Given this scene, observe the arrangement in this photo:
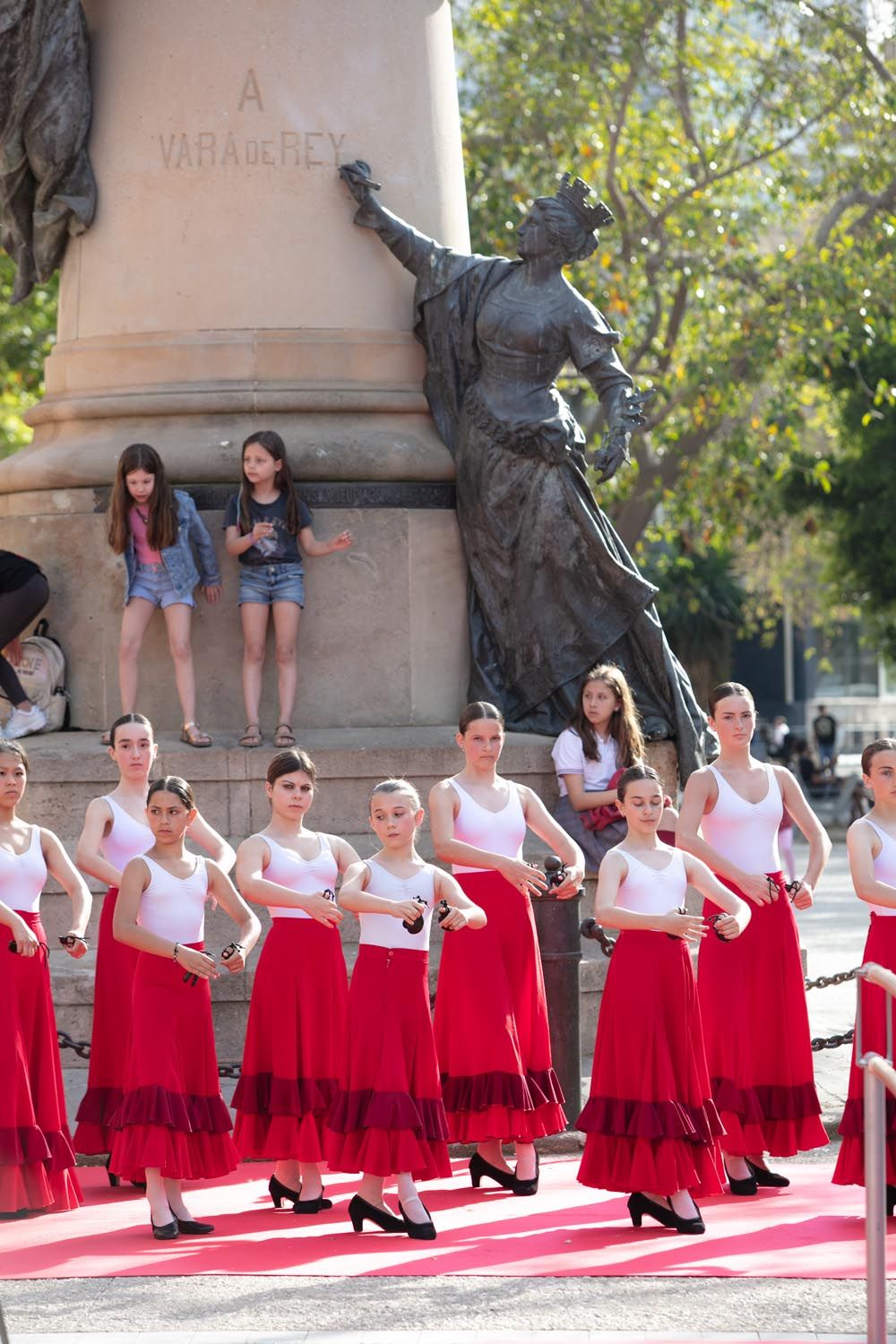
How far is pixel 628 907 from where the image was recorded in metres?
7.72

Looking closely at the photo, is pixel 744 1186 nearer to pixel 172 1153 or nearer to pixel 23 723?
pixel 172 1153

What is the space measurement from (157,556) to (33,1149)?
3.49m

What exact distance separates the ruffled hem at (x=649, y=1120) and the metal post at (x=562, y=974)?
1258 mm

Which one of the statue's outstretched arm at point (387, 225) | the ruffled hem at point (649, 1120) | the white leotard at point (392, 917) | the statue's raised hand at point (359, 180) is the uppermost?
the statue's raised hand at point (359, 180)

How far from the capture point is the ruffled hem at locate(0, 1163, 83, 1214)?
25.3 ft

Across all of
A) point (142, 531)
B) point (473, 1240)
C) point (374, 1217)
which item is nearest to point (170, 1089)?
point (374, 1217)

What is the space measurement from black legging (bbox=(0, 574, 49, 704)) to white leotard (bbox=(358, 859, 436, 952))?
11.5ft

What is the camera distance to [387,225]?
11227 millimetres

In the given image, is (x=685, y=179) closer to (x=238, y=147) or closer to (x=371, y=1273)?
(x=238, y=147)

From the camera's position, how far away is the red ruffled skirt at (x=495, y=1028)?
322 inches

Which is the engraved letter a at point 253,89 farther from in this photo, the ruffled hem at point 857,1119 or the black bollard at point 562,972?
the ruffled hem at point 857,1119

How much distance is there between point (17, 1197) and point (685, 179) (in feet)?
54.0

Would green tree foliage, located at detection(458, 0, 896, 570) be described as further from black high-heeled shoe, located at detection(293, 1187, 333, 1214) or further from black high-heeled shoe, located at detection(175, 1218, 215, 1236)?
black high-heeled shoe, located at detection(175, 1218, 215, 1236)

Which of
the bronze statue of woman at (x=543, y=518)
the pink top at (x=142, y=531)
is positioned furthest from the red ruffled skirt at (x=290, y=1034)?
the bronze statue of woman at (x=543, y=518)
